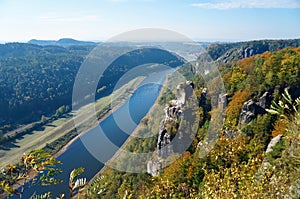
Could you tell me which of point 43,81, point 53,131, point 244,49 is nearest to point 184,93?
point 53,131

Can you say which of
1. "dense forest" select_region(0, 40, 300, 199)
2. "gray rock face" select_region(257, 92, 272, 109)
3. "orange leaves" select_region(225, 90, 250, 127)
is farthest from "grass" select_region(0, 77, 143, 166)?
"gray rock face" select_region(257, 92, 272, 109)

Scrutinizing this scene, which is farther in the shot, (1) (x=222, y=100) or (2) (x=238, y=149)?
(1) (x=222, y=100)

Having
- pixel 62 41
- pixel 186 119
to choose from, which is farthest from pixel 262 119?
pixel 62 41

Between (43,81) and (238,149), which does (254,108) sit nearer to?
(238,149)

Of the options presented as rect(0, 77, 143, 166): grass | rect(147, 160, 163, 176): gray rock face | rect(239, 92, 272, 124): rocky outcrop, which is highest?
rect(239, 92, 272, 124): rocky outcrop

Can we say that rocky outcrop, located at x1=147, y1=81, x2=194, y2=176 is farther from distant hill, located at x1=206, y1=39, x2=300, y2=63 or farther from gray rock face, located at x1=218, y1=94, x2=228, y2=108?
distant hill, located at x1=206, y1=39, x2=300, y2=63

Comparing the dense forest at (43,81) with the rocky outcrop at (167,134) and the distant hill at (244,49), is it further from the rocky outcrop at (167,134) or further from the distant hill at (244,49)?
the rocky outcrop at (167,134)
